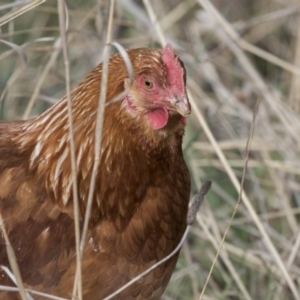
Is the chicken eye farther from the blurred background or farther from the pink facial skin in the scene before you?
the blurred background

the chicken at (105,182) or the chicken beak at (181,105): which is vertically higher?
the chicken beak at (181,105)

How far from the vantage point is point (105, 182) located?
7.99 feet

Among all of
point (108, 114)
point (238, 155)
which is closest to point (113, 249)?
point (108, 114)

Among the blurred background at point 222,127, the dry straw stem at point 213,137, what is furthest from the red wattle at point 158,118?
the blurred background at point 222,127

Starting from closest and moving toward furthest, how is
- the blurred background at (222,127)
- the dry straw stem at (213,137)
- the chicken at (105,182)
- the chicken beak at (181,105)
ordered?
1. the chicken beak at (181,105)
2. the chicken at (105,182)
3. the dry straw stem at (213,137)
4. the blurred background at (222,127)

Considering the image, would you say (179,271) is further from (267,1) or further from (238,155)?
(267,1)

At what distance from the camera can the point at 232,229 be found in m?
3.73

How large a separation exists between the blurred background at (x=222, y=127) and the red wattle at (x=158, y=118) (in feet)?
2.16

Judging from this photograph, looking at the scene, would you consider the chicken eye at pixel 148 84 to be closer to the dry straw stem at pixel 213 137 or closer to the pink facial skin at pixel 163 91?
the pink facial skin at pixel 163 91

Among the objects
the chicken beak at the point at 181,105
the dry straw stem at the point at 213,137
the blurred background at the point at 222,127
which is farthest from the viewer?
the blurred background at the point at 222,127

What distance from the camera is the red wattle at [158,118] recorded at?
2.32m

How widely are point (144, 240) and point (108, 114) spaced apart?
42 cm

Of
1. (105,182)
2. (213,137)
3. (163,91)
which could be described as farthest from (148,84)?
(213,137)

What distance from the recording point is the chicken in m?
2.36
